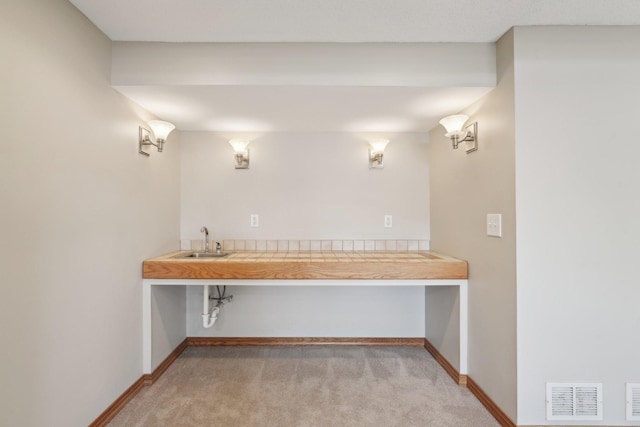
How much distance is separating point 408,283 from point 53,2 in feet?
7.97

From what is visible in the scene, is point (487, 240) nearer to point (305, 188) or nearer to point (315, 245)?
point (315, 245)

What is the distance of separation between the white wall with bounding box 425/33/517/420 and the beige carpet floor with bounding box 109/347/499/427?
0.26m

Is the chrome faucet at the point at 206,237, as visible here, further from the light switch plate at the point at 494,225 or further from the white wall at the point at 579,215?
the white wall at the point at 579,215

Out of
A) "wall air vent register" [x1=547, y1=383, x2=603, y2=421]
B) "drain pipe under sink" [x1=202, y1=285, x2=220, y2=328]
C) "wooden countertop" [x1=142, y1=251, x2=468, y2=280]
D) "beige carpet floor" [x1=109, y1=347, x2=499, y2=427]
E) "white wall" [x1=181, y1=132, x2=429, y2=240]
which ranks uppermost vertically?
"white wall" [x1=181, y1=132, x2=429, y2=240]

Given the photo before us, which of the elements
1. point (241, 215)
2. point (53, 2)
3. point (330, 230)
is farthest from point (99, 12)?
point (330, 230)

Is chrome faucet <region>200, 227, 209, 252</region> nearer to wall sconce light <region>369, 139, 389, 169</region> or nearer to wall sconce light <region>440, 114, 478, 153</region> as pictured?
wall sconce light <region>369, 139, 389, 169</region>

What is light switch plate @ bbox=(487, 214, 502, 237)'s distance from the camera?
166 cm

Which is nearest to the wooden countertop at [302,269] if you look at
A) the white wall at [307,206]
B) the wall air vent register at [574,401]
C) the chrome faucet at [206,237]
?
the chrome faucet at [206,237]

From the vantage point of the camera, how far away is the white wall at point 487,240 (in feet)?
5.23

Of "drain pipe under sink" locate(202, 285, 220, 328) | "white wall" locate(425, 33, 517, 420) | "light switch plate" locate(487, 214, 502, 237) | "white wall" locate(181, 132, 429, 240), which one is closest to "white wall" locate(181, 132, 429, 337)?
"white wall" locate(181, 132, 429, 240)

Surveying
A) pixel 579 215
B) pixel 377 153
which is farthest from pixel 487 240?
pixel 377 153

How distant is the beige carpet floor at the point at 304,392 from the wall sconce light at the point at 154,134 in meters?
1.65

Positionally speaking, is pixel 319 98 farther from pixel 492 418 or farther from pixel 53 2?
pixel 492 418

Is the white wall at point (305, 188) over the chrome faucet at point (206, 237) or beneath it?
over
